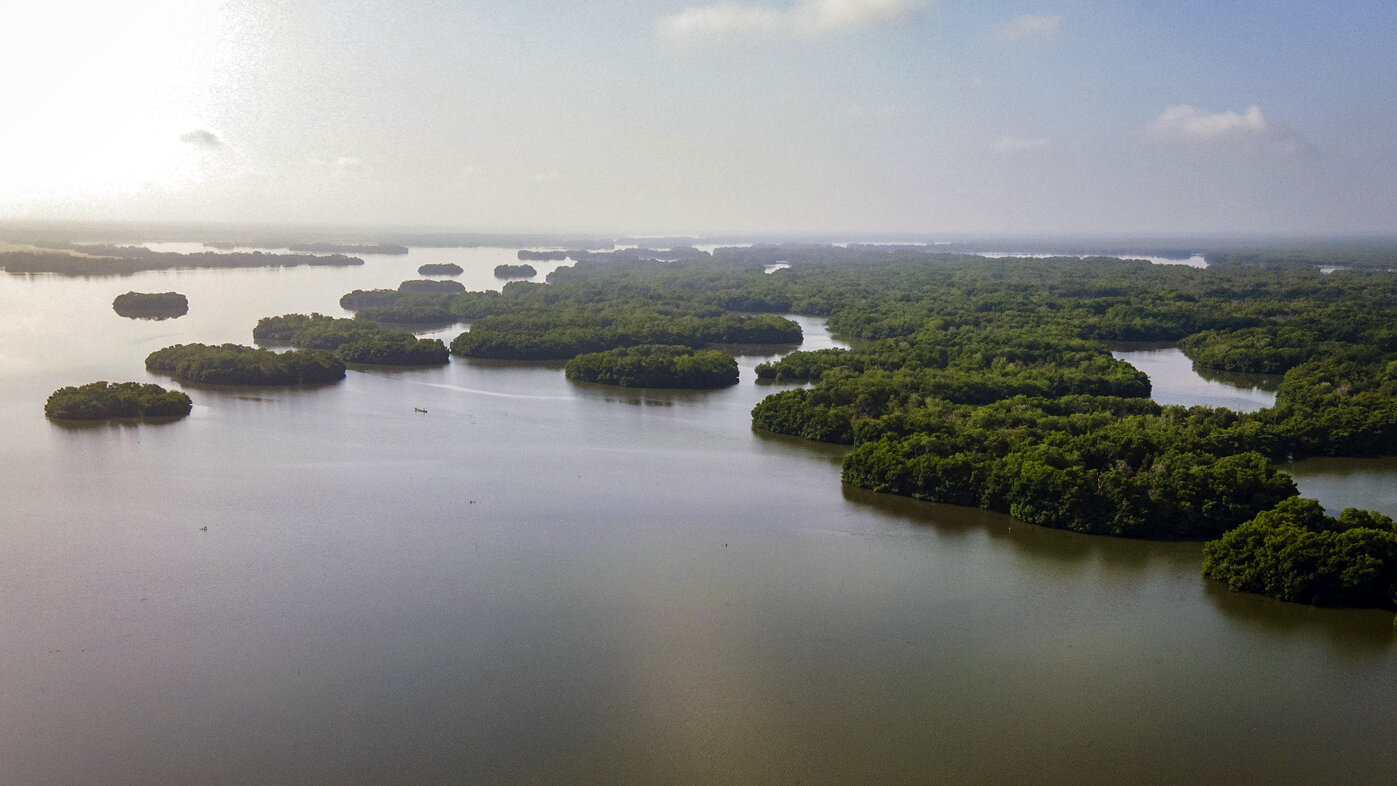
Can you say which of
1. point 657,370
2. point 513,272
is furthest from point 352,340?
point 513,272

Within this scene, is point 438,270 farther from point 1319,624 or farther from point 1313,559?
point 1319,624

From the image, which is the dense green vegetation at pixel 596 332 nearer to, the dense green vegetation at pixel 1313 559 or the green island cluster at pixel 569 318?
the green island cluster at pixel 569 318

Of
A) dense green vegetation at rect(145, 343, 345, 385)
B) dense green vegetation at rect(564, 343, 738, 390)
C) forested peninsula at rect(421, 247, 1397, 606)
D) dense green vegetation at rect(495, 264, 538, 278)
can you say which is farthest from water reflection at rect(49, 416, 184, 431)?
dense green vegetation at rect(495, 264, 538, 278)

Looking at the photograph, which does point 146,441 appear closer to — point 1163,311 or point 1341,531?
point 1341,531

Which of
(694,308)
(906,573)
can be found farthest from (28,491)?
(694,308)

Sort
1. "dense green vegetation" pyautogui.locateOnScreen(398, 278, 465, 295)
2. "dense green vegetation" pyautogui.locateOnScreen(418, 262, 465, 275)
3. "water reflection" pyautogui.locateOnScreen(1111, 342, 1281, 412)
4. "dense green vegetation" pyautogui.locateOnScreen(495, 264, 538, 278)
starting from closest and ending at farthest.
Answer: "water reflection" pyautogui.locateOnScreen(1111, 342, 1281, 412) < "dense green vegetation" pyautogui.locateOnScreen(398, 278, 465, 295) < "dense green vegetation" pyautogui.locateOnScreen(418, 262, 465, 275) < "dense green vegetation" pyautogui.locateOnScreen(495, 264, 538, 278)

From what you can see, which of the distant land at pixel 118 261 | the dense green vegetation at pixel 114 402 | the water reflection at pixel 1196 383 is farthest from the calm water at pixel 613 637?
the distant land at pixel 118 261

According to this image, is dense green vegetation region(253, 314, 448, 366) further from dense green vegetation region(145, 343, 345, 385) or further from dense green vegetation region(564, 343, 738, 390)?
dense green vegetation region(564, 343, 738, 390)
